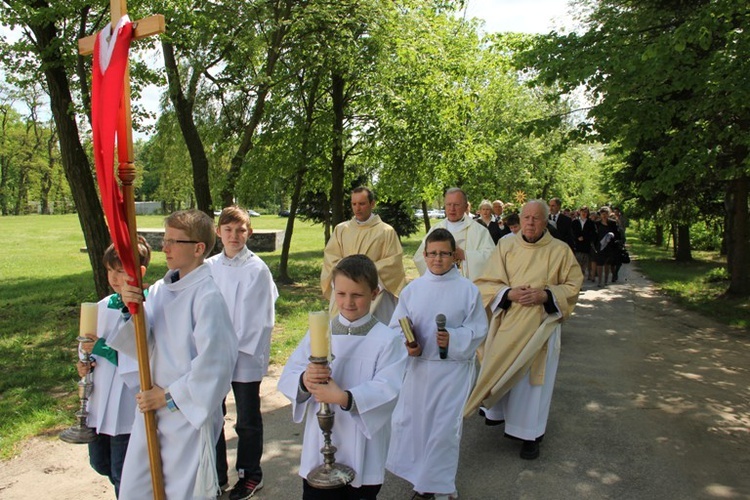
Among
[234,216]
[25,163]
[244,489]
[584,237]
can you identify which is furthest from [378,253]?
[25,163]

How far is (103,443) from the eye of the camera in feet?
12.5

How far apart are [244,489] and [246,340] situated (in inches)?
42.1

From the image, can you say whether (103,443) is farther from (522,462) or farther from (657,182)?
(657,182)

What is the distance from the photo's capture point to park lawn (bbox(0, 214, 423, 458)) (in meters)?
6.32

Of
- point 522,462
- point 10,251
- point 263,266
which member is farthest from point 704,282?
point 10,251

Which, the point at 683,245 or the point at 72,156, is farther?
the point at 683,245

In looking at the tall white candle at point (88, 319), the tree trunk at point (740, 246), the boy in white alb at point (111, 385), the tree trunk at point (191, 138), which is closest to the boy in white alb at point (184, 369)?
the tall white candle at point (88, 319)

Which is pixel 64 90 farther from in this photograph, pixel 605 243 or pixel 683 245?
pixel 683 245

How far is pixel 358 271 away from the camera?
10.6 ft

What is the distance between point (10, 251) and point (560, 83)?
Result: 24.8 metres

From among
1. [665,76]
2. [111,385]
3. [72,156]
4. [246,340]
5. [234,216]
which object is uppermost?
[665,76]

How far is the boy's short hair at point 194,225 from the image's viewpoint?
3.18 meters

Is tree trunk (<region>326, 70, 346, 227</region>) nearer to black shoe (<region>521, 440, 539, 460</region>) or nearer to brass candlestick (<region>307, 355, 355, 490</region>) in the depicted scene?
black shoe (<region>521, 440, 539, 460</region>)

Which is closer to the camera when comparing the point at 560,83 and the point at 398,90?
the point at 560,83
